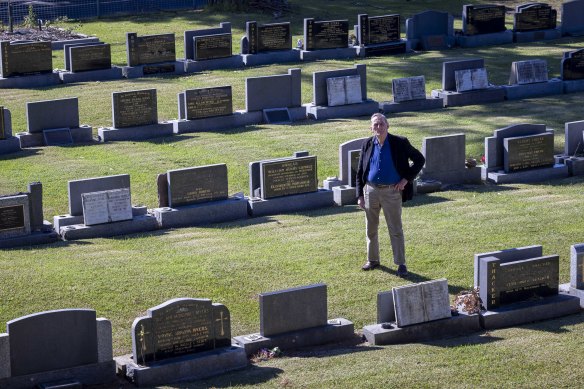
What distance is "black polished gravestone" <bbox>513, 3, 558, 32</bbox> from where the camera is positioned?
34469 millimetres

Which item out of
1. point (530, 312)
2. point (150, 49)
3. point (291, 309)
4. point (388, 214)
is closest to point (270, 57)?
point (150, 49)

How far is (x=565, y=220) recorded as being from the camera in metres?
17.6

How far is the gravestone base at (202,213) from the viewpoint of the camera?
1819 centimetres

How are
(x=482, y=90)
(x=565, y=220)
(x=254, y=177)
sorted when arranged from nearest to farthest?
(x=565, y=220) → (x=254, y=177) → (x=482, y=90)

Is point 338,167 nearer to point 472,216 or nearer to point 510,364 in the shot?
point 472,216

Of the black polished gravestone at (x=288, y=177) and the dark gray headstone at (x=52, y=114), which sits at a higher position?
the dark gray headstone at (x=52, y=114)

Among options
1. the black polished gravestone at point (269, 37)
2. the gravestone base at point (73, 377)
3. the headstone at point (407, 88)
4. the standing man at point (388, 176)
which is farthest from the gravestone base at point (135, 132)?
the gravestone base at point (73, 377)

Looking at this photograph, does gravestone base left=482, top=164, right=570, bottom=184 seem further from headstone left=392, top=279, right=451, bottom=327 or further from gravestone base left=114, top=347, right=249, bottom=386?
gravestone base left=114, top=347, right=249, bottom=386

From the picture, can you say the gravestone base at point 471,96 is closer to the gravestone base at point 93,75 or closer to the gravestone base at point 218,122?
the gravestone base at point 218,122

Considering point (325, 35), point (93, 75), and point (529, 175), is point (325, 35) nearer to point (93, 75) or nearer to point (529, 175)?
point (93, 75)

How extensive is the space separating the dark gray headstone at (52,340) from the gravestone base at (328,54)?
21117mm

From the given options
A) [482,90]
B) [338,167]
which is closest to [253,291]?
[338,167]

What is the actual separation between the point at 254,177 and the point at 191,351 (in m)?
7.03

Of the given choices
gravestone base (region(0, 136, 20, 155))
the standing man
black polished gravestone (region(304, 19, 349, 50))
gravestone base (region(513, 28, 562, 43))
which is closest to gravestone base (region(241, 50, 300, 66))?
black polished gravestone (region(304, 19, 349, 50))
